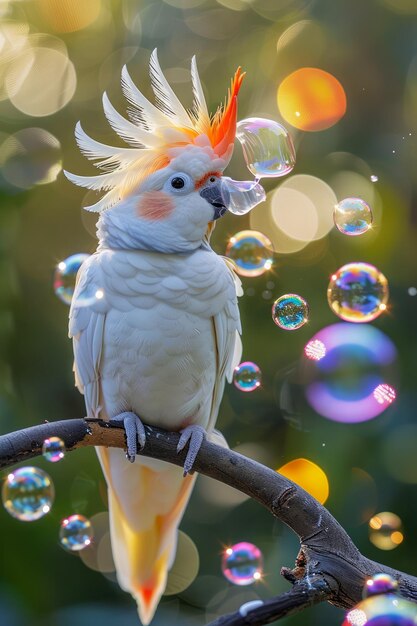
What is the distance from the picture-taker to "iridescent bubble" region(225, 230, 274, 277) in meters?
1.56

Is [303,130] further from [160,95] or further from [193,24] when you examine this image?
[160,95]

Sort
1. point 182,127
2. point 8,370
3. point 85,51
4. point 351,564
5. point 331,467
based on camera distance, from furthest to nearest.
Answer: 1. point 85,51
2. point 8,370
3. point 331,467
4. point 182,127
5. point 351,564

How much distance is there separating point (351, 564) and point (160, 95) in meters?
0.87

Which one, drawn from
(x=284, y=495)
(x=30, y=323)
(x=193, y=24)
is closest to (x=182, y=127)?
(x=284, y=495)

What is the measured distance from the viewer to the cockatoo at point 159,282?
1296mm

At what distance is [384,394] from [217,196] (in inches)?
31.6

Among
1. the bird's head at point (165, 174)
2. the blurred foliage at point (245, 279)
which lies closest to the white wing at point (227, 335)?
the bird's head at point (165, 174)

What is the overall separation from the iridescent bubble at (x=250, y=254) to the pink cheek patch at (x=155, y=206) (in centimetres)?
26

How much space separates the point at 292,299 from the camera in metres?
1.46

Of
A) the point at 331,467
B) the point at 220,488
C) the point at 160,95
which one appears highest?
the point at 160,95

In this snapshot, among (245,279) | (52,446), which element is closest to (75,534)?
(52,446)

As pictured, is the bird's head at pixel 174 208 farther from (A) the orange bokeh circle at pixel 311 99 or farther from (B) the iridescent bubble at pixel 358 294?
(A) the orange bokeh circle at pixel 311 99

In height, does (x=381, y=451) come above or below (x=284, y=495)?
below

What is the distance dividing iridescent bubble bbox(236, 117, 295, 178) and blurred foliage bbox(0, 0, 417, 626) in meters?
0.72
